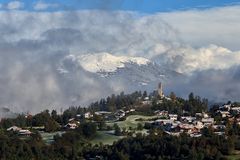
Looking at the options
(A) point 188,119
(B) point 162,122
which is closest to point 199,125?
(B) point 162,122

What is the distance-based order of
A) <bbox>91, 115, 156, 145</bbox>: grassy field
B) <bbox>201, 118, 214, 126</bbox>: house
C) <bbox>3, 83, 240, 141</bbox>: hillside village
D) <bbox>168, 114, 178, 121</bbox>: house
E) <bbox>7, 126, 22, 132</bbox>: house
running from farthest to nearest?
1. <bbox>168, 114, 178, 121</bbox>: house
2. <bbox>201, 118, 214, 126</bbox>: house
3. <bbox>7, 126, 22, 132</bbox>: house
4. <bbox>3, 83, 240, 141</bbox>: hillside village
5. <bbox>91, 115, 156, 145</bbox>: grassy field

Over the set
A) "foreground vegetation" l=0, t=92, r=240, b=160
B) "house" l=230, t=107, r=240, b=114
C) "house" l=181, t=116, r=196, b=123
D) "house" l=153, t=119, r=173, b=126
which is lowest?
"foreground vegetation" l=0, t=92, r=240, b=160

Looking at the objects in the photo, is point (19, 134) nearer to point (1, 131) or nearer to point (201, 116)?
point (1, 131)

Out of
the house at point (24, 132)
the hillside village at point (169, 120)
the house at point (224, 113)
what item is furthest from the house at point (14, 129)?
the house at point (224, 113)

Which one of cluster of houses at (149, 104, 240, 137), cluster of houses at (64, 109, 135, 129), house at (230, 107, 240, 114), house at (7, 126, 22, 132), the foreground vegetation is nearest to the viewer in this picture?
the foreground vegetation

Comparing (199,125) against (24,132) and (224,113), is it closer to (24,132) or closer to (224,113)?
(224,113)

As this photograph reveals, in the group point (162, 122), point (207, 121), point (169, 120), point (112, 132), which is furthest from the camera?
point (169, 120)

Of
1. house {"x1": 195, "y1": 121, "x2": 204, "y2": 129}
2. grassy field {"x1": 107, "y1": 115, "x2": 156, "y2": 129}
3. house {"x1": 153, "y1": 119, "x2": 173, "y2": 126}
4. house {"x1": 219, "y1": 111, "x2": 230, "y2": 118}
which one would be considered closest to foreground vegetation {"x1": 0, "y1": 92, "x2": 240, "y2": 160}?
grassy field {"x1": 107, "y1": 115, "x2": 156, "y2": 129}

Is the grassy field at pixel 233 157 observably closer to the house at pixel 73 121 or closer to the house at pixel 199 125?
the house at pixel 199 125

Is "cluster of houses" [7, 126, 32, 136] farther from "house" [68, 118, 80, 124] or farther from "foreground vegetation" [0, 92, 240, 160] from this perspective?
"house" [68, 118, 80, 124]
